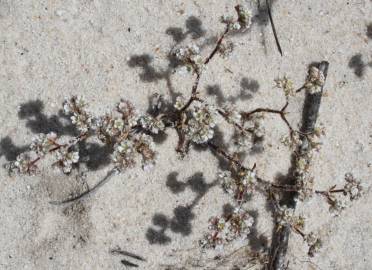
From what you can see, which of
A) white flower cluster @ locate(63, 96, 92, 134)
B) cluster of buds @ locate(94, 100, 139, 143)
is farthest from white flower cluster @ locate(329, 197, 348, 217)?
white flower cluster @ locate(63, 96, 92, 134)

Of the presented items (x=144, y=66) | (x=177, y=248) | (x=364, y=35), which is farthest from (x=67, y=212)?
(x=364, y=35)

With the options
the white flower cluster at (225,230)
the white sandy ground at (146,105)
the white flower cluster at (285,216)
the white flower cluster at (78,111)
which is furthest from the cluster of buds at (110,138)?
the white flower cluster at (285,216)

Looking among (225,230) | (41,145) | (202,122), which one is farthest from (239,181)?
(41,145)

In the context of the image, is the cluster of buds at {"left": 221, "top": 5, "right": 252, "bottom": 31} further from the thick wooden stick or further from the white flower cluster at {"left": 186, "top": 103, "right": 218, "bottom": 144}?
the thick wooden stick

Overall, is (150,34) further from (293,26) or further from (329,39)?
(329,39)

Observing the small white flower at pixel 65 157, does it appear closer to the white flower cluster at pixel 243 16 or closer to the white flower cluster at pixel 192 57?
the white flower cluster at pixel 192 57

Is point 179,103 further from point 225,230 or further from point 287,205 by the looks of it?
point 287,205
